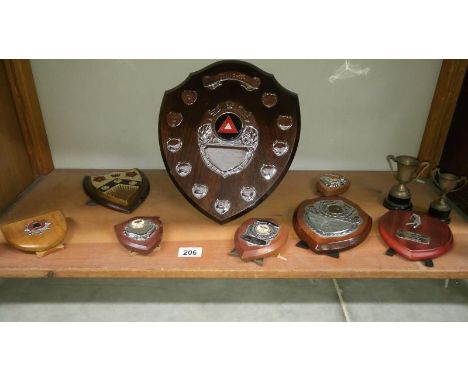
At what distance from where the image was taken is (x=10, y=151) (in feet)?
3.58

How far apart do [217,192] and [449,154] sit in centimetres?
70

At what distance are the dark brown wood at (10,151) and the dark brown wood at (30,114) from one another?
0.05 feet

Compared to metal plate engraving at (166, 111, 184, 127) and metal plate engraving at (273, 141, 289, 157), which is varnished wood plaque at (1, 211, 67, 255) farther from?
metal plate engraving at (273, 141, 289, 157)

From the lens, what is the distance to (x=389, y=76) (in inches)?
43.2

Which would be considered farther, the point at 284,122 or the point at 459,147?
the point at 459,147

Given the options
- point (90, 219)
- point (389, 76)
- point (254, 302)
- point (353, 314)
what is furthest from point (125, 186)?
point (389, 76)

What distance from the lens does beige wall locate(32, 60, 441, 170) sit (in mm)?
1093

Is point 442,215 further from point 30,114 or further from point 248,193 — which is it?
point 30,114

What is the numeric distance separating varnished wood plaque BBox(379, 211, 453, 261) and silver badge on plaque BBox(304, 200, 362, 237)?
0.07m

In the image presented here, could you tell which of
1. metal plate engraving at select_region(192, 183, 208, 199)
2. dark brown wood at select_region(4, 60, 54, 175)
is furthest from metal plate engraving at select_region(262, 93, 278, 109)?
dark brown wood at select_region(4, 60, 54, 175)

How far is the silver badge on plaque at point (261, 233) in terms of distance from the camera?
2.86 feet

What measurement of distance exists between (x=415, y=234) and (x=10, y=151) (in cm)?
109

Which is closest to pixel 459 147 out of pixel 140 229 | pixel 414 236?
pixel 414 236

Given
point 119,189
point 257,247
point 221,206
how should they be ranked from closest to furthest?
1. point 257,247
2. point 221,206
3. point 119,189
